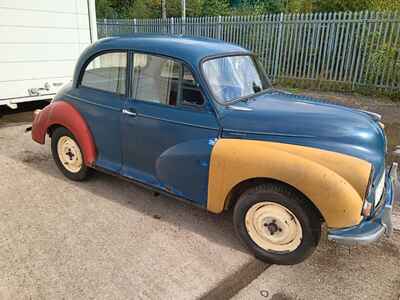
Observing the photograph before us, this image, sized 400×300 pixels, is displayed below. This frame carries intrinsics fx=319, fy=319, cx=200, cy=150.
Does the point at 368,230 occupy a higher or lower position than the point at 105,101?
lower

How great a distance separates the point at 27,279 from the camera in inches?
101

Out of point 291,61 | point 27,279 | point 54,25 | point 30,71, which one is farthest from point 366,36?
point 27,279

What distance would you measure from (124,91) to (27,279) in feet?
6.48

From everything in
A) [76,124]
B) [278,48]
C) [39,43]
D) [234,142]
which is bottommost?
[76,124]

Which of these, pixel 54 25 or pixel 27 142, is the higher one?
pixel 54 25

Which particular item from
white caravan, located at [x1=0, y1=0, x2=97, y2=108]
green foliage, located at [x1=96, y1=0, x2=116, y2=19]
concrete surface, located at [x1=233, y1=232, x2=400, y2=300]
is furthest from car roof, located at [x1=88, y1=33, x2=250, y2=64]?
green foliage, located at [x1=96, y1=0, x2=116, y2=19]

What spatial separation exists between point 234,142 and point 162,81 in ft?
3.32

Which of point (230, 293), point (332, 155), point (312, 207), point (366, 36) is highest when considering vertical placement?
point (366, 36)

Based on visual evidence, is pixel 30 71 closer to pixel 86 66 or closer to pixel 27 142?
pixel 27 142

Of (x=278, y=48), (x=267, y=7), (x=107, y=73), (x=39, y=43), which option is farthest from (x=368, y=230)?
(x=267, y=7)

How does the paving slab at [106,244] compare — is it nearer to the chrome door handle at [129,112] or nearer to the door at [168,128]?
the door at [168,128]

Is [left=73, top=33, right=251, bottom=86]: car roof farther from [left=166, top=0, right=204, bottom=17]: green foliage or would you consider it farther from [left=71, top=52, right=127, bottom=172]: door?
[left=166, top=0, right=204, bottom=17]: green foliage

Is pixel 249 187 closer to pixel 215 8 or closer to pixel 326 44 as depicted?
pixel 326 44

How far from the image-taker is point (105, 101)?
11.7ft
